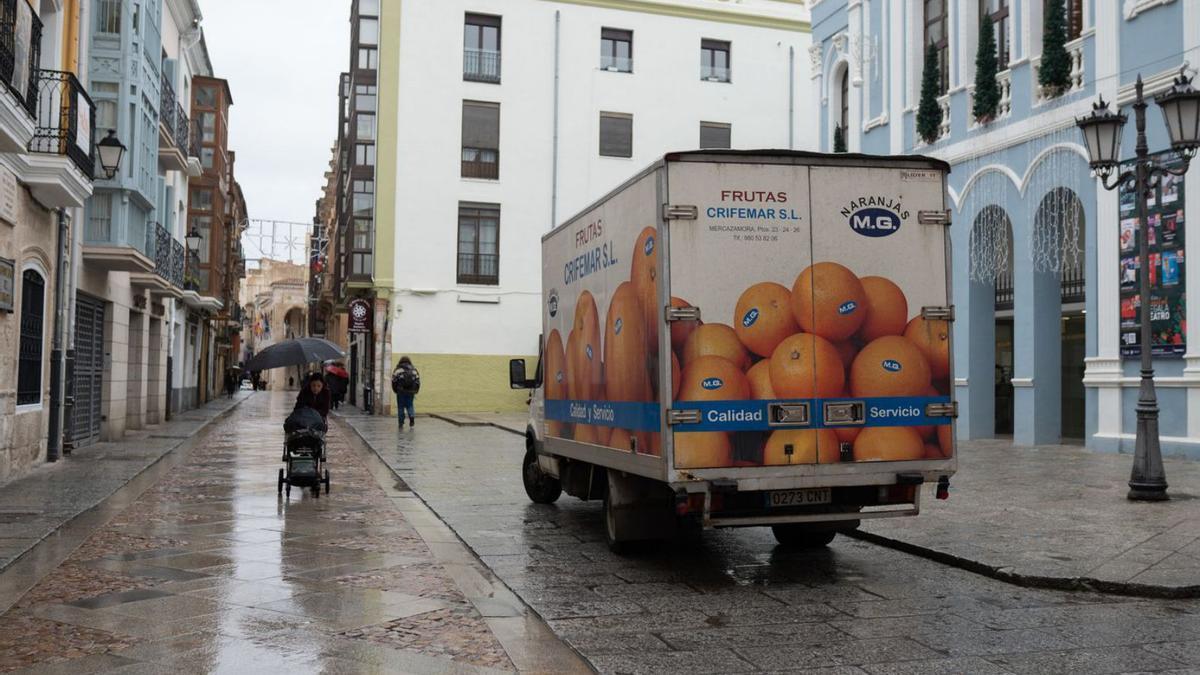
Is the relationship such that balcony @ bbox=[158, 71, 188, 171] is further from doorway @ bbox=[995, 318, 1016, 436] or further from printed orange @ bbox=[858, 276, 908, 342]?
printed orange @ bbox=[858, 276, 908, 342]

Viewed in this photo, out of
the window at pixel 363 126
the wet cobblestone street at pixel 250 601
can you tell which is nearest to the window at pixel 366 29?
the window at pixel 363 126

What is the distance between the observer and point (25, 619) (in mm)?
6055

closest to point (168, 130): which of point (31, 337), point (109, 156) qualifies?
point (109, 156)

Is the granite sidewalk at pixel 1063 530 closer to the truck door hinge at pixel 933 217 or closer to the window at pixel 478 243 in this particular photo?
the truck door hinge at pixel 933 217

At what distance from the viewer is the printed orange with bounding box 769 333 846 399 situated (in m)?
7.04

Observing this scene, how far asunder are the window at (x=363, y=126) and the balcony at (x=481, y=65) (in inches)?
404

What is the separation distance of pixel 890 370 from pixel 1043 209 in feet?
41.5

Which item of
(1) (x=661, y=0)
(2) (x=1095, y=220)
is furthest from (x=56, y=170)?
(1) (x=661, y=0)

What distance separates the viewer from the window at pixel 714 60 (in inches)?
1455

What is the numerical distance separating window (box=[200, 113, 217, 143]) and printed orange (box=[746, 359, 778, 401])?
48781 mm

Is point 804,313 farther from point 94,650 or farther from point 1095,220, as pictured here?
point 1095,220

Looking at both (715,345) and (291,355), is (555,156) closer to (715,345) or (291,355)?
(291,355)

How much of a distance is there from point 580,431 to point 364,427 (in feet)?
60.9

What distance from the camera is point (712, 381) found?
273 inches
